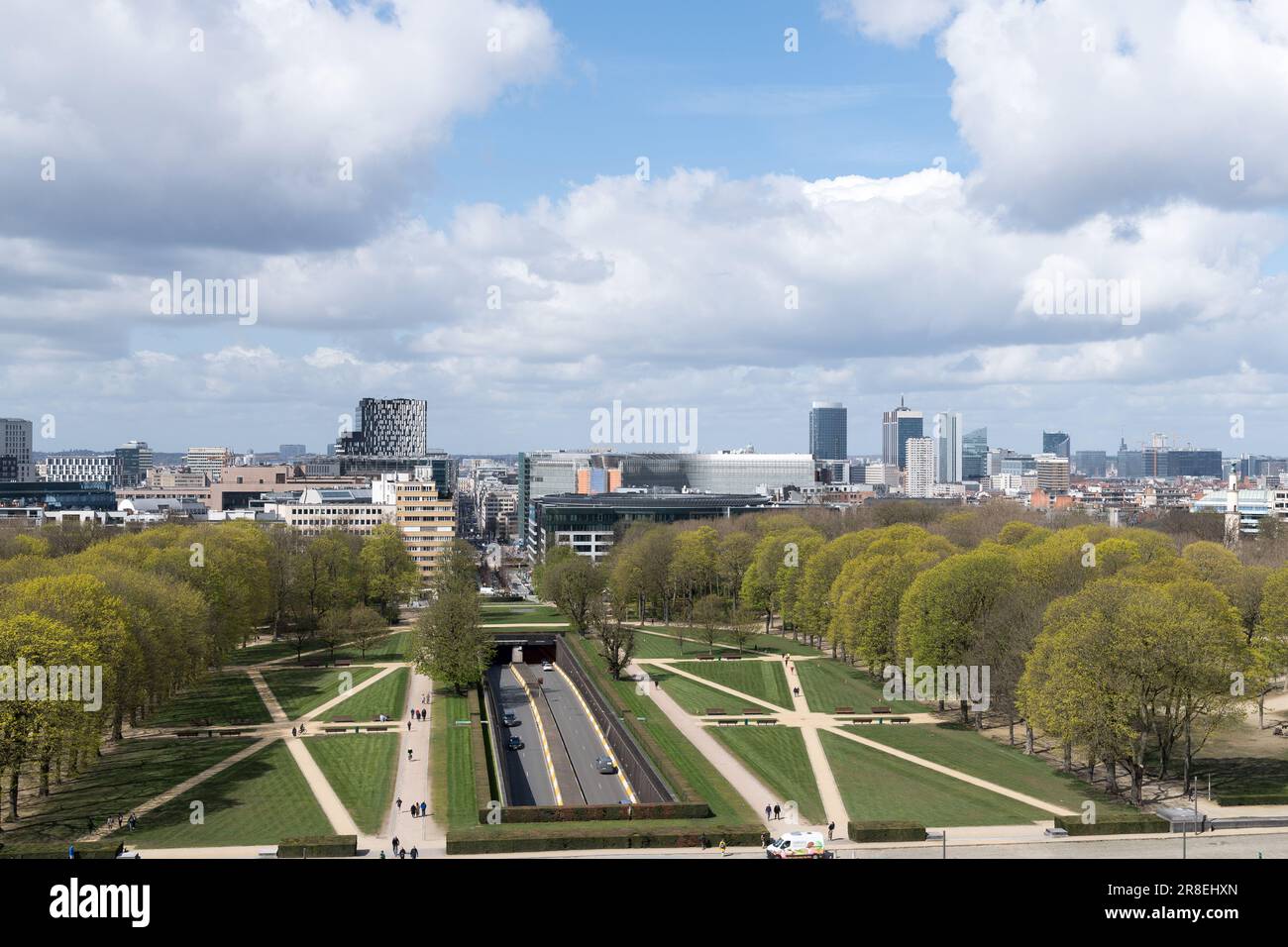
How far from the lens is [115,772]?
182 ft

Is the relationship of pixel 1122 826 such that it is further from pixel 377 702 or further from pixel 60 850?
pixel 377 702

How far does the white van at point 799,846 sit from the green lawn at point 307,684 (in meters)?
39.3

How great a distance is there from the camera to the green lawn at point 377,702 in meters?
71.4

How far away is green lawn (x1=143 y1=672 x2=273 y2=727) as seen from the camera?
69.0m

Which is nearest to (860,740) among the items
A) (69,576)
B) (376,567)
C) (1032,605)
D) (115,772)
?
(1032,605)

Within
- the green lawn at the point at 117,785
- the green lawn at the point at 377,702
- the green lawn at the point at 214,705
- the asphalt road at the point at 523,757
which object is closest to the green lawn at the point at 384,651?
the green lawn at the point at 377,702

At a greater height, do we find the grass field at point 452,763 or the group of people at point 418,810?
the group of people at point 418,810

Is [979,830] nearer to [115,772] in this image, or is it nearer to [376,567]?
[115,772]

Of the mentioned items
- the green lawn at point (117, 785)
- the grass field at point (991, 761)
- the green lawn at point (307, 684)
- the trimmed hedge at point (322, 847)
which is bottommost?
the grass field at point (991, 761)

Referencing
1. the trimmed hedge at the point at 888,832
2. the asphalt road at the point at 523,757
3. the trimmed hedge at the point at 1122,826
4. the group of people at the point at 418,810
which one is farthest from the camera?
the asphalt road at the point at 523,757

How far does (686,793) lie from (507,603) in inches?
3491

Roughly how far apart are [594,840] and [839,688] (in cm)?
4044

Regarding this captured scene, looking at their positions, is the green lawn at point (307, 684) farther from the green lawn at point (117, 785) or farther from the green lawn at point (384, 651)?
the green lawn at point (117, 785)

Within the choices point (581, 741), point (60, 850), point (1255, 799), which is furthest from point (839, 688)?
point (60, 850)
